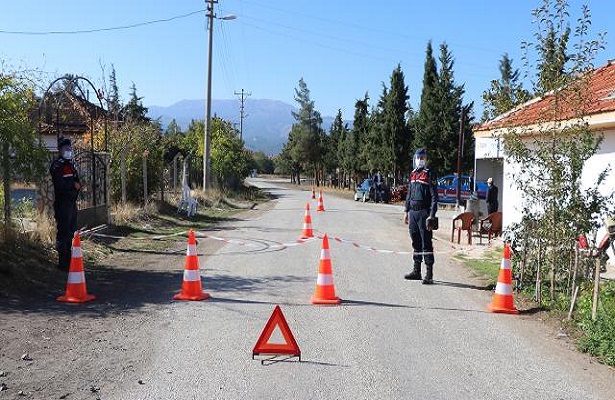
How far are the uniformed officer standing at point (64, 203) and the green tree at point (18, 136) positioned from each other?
28 centimetres

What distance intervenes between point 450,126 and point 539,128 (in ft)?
110

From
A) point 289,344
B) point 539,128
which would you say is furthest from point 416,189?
point 289,344

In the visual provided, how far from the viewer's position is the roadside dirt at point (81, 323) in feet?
17.2

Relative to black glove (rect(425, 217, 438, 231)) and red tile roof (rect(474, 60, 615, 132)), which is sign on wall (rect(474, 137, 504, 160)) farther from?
black glove (rect(425, 217, 438, 231))

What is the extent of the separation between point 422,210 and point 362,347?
409 cm

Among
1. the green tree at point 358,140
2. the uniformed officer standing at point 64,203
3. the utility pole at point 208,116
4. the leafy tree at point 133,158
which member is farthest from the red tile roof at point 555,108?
the green tree at point 358,140

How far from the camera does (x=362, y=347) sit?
6.32 meters

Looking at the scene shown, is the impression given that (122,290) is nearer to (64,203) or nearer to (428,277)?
(64,203)

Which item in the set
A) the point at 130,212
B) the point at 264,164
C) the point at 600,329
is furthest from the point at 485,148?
the point at 264,164

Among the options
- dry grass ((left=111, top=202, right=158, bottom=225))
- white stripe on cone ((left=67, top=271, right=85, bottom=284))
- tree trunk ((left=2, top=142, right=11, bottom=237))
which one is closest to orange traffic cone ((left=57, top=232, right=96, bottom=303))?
white stripe on cone ((left=67, top=271, right=85, bottom=284))

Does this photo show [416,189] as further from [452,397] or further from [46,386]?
[46,386]

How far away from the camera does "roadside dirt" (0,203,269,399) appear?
17.2ft

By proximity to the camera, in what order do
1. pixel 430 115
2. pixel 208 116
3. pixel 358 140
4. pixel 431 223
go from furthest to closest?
pixel 358 140 → pixel 430 115 → pixel 208 116 → pixel 431 223

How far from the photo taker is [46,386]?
5055 mm
